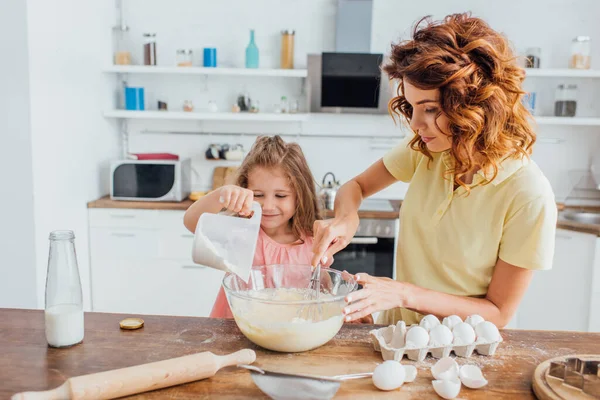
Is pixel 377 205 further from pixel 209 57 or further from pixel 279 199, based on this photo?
pixel 279 199

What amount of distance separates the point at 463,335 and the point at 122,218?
Result: 8.30 ft

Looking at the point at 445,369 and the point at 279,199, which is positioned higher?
the point at 279,199

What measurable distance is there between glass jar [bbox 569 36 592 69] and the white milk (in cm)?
331

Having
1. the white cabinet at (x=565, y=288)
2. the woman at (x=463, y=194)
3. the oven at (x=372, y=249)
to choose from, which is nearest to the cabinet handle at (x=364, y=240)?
the oven at (x=372, y=249)

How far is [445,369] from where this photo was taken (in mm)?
1037

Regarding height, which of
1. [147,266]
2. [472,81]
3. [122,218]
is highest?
[472,81]

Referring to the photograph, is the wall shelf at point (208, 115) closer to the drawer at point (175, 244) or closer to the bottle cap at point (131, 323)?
the drawer at point (175, 244)

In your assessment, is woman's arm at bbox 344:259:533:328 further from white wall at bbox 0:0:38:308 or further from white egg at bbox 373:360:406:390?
white wall at bbox 0:0:38:308

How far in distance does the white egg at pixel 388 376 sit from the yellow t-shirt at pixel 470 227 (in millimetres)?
461

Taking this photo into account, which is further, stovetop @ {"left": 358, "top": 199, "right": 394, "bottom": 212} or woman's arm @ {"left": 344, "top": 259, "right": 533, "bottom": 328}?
stovetop @ {"left": 358, "top": 199, "right": 394, "bottom": 212}

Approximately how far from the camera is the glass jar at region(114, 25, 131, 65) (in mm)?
3506

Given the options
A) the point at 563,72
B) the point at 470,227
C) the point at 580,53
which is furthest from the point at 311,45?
the point at 470,227

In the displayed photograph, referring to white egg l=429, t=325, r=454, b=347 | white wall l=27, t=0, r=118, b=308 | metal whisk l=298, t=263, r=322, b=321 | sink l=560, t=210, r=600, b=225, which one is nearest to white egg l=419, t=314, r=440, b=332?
white egg l=429, t=325, r=454, b=347

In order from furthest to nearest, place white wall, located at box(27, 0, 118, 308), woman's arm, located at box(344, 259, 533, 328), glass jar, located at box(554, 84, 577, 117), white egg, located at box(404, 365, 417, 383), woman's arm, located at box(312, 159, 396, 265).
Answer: glass jar, located at box(554, 84, 577, 117) < white wall, located at box(27, 0, 118, 308) < woman's arm, located at box(312, 159, 396, 265) < woman's arm, located at box(344, 259, 533, 328) < white egg, located at box(404, 365, 417, 383)
